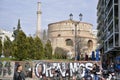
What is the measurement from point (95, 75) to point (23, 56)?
31.5m

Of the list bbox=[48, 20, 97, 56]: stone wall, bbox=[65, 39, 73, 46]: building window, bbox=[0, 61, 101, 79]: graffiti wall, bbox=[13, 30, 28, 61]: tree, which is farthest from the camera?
bbox=[65, 39, 73, 46]: building window

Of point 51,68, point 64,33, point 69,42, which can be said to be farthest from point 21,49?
point 64,33

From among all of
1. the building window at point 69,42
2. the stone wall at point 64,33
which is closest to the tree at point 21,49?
the stone wall at point 64,33

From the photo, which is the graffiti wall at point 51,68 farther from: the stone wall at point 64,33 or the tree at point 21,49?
the stone wall at point 64,33

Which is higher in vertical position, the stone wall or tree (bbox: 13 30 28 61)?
the stone wall

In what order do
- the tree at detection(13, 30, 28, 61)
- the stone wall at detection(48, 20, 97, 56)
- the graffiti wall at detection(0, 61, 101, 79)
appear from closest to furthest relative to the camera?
1. the graffiti wall at detection(0, 61, 101, 79)
2. the tree at detection(13, 30, 28, 61)
3. the stone wall at detection(48, 20, 97, 56)

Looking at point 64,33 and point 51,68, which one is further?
point 64,33

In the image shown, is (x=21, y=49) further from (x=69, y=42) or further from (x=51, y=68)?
Answer: (x=69, y=42)

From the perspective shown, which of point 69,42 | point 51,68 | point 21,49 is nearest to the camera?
point 51,68

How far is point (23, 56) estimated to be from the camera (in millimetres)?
50719

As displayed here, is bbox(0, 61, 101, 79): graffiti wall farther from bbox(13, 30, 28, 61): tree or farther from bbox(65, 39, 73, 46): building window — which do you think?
bbox(65, 39, 73, 46): building window

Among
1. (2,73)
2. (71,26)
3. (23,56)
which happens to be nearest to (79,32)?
(71,26)

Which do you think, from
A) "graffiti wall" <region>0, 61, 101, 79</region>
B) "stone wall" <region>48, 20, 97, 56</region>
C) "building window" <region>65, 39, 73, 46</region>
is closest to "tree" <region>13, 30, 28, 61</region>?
"graffiti wall" <region>0, 61, 101, 79</region>

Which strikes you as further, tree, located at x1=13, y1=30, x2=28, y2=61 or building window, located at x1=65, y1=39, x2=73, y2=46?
building window, located at x1=65, y1=39, x2=73, y2=46
